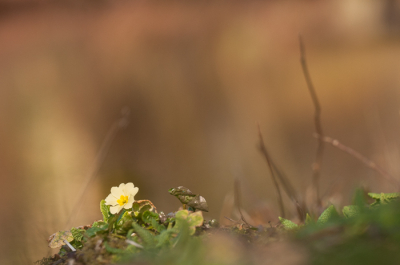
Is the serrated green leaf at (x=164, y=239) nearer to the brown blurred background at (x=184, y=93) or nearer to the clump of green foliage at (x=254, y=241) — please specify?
the clump of green foliage at (x=254, y=241)

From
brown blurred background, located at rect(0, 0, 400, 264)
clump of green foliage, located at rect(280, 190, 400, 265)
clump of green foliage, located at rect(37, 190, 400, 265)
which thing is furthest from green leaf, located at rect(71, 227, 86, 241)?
brown blurred background, located at rect(0, 0, 400, 264)

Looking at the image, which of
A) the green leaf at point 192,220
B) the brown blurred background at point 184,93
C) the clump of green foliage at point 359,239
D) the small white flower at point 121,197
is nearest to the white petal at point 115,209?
the small white flower at point 121,197

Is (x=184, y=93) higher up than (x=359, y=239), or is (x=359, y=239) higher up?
(x=359, y=239)

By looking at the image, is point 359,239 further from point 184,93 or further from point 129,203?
point 184,93

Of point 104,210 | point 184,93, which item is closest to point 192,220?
point 104,210

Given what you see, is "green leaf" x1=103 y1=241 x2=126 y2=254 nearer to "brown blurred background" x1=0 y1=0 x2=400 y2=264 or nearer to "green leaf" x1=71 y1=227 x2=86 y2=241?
"green leaf" x1=71 y1=227 x2=86 y2=241

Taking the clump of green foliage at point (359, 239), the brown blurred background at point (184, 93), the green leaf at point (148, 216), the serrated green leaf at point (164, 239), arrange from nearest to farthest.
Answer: the clump of green foliage at point (359, 239), the serrated green leaf at point (164, 239), the green leaf at point (148, 216), the brown blurred background at point (184, 93)

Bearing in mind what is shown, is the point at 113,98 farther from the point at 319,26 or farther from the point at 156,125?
the point at 319,26

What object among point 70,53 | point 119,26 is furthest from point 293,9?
point 70,53

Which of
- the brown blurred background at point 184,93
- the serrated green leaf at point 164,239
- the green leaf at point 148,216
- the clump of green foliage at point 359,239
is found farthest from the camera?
the brown blurred background at point 184,93
